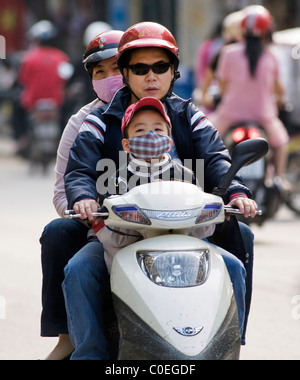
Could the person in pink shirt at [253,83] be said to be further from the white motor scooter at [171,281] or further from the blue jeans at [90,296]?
the white motor scooter at [171,281]

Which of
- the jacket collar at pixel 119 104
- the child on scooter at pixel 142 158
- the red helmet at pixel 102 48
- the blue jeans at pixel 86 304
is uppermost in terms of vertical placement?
the red helmet at pixel 102 48

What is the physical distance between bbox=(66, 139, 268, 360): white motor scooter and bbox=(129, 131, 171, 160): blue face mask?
18cm

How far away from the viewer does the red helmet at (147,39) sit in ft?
14.1

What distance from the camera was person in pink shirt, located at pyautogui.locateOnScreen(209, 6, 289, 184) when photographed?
31.4 feet

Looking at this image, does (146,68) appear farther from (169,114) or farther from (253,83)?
(253,83)

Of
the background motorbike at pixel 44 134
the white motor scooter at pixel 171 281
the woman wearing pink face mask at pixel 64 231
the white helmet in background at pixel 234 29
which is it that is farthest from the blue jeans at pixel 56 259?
the background motorbike at pixel 44 134

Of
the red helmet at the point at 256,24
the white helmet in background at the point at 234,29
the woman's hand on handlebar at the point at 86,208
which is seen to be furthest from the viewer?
the white helmet in background at the point at 234,29

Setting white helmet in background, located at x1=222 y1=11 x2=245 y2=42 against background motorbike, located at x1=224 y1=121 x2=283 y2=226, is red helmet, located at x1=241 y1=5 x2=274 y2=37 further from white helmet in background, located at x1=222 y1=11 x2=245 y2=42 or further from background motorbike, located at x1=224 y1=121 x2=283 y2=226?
background motorbike, located at x1=224 y1=121 x2=283 y2=226

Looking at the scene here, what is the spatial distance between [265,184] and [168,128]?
5226 mm

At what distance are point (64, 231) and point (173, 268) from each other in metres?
0.90

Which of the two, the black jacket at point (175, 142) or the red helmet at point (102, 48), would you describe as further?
the red helmet at point (102, 48)

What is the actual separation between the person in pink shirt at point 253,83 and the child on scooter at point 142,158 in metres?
5.56

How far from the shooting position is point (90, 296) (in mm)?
3955

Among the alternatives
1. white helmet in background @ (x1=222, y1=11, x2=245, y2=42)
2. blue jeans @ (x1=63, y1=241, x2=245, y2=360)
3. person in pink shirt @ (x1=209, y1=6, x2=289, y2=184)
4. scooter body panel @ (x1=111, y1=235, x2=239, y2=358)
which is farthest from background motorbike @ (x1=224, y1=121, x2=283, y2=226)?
scooter body panel @ (x1=111, y1=235, x2=239, y2=358)
